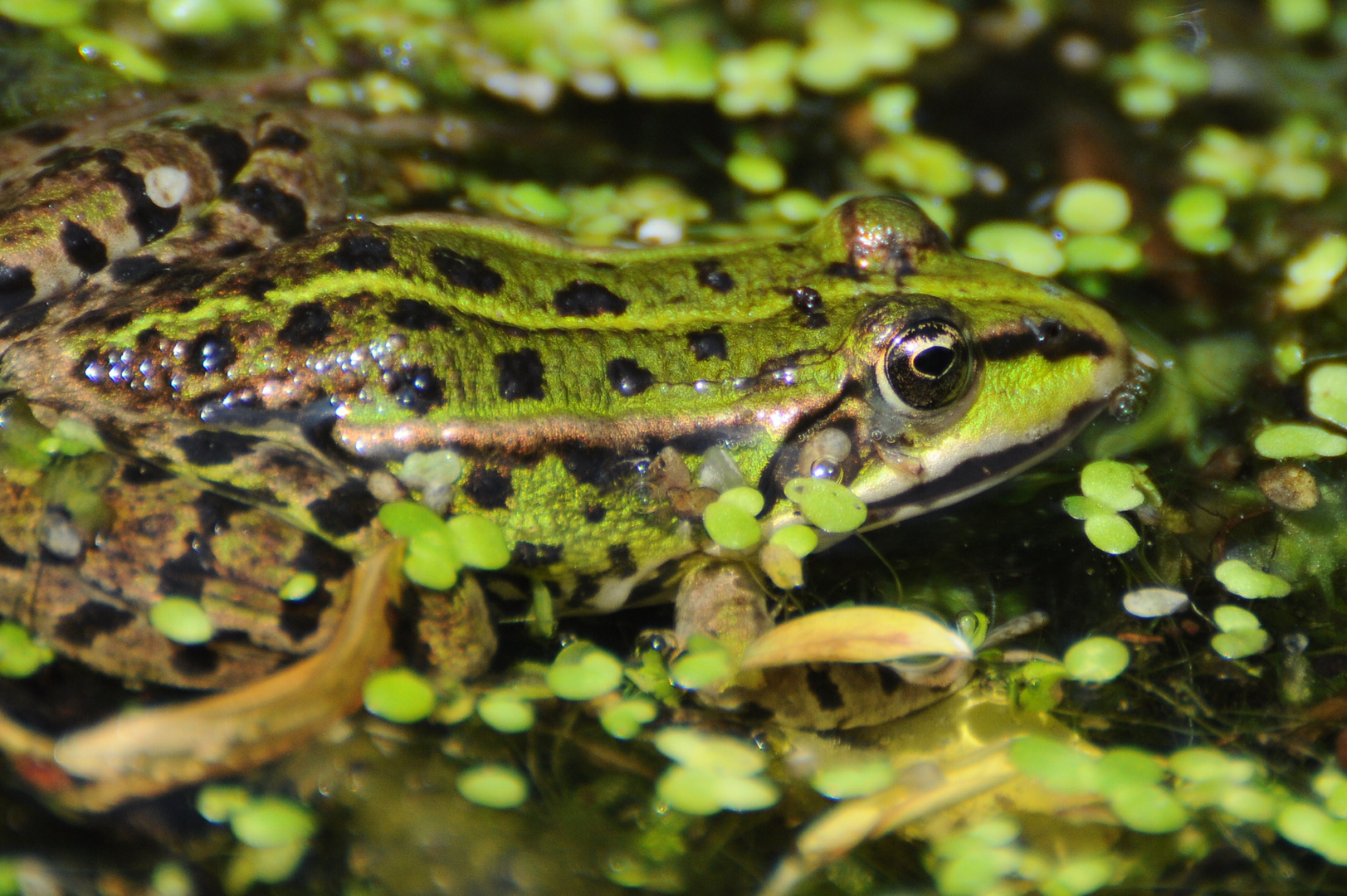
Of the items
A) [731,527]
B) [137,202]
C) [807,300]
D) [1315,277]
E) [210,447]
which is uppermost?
[137,202]

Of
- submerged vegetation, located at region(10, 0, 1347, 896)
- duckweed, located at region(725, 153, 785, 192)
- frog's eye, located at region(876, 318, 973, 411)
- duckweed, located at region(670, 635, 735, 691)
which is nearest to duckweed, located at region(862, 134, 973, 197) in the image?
submerged vegetation, located at region(10, 0, 1347, 896)

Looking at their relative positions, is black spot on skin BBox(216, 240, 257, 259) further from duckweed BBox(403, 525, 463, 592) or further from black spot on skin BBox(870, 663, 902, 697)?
black spot on skin BBox(870, 663, 902, 697)

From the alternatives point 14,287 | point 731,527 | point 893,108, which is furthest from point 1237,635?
point 14,287

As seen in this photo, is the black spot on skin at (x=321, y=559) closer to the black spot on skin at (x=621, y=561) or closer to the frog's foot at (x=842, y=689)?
the black spot on skin at (x=621, y=561)

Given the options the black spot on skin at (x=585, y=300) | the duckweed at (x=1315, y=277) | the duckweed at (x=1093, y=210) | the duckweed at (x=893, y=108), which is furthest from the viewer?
the duckweed at (x=893, y=108)

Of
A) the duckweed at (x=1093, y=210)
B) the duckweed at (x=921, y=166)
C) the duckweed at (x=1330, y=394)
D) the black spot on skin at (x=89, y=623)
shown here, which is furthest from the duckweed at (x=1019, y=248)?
the black spot on skin at (x=89, y=623)

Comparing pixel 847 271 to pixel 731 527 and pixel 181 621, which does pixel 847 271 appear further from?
pixel 181 621

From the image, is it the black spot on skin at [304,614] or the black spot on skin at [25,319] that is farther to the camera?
the black spot on skin at [25,319]
